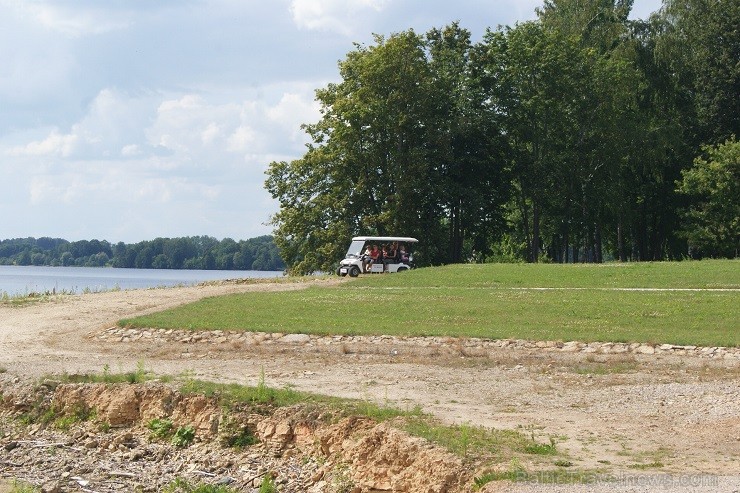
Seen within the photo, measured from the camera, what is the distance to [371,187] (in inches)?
2367

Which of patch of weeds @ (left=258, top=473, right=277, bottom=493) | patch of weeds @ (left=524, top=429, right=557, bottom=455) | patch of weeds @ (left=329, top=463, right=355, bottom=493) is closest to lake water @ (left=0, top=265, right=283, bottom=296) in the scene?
patch of weeds @ (left=258, top=473, right=277, bottom=493)

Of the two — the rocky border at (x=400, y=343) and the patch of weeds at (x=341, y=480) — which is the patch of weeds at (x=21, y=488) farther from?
the rocky border at (x=400, y=343)

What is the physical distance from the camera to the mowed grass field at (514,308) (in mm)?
24969

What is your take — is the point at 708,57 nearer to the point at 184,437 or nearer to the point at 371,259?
the point at 371,259

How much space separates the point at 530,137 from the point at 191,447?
160 ft

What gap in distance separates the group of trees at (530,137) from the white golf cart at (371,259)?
782cm

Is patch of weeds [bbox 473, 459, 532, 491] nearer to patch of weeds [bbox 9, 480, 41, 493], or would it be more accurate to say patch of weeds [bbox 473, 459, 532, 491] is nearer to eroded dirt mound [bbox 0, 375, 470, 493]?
eroded dirt mound [bbox 0, 375, 470, 493]

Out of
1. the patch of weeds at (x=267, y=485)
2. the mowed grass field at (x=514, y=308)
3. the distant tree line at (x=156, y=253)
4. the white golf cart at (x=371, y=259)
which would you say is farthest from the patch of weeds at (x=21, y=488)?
the distant tree line at (x=156, y=253)

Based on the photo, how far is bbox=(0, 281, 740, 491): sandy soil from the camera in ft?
40.0

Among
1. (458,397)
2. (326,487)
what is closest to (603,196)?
(458,397)

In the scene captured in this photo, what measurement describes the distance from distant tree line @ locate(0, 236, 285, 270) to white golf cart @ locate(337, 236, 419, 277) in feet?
246

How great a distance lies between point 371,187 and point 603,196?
15047mm

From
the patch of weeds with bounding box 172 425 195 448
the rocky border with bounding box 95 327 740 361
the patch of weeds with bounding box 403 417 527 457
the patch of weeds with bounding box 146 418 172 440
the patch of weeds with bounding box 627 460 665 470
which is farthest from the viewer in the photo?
the rocky border with bounding box 95 327 740 361

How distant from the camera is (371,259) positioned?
156 feet
